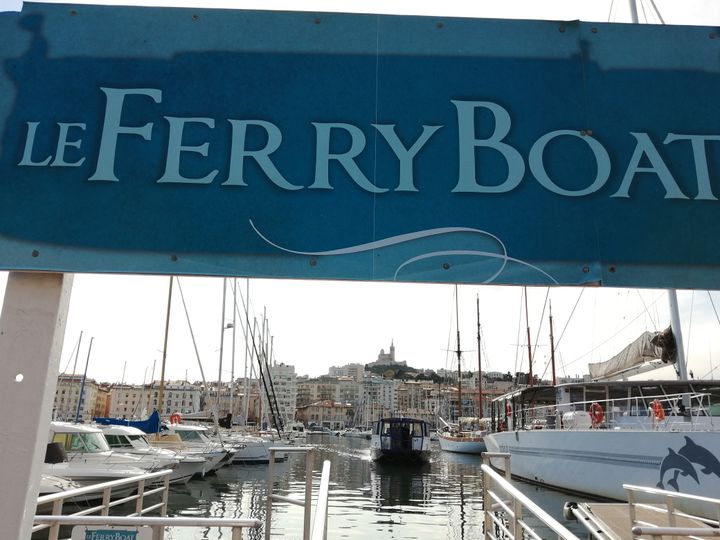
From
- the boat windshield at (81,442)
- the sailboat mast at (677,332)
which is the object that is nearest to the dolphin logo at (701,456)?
the sailboat mast at (677,332)

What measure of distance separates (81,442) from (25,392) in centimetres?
2094

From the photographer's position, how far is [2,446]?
7.49ft

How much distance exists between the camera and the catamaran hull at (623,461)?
51.0ft

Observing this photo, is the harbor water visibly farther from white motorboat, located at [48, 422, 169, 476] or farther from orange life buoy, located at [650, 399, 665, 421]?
orange life buoy, located at [650, 399, 665, 421]

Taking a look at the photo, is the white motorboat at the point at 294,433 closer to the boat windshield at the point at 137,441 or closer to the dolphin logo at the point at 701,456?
the boat windshield at the point at 137,441

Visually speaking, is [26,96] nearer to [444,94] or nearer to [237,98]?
[237,98]

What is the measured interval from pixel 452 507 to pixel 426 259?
67.8ft

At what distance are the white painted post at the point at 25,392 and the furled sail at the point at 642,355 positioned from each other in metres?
21.9

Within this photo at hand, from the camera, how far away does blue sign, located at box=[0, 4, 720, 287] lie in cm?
275

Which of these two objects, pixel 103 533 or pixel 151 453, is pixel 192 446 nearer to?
pixel 151 453

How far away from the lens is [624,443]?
18000 mm

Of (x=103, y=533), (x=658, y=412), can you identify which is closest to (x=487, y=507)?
(x=103, y=533)

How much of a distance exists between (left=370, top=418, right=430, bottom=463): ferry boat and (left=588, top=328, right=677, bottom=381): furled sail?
16.8 m

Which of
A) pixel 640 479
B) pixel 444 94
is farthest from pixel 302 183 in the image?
pixel 640 479
